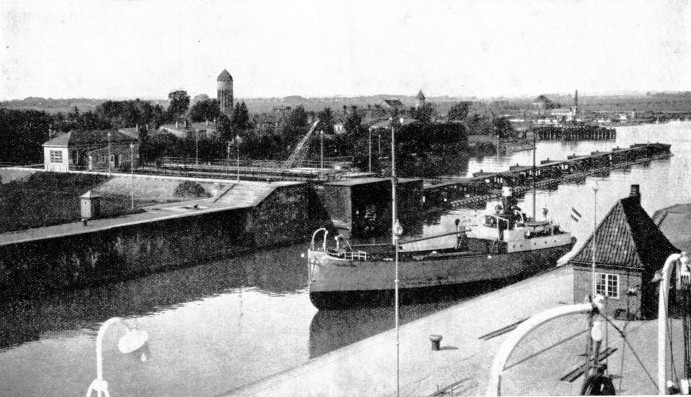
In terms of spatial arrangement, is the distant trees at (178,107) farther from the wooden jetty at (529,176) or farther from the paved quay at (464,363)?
the paved quay at (464,363)

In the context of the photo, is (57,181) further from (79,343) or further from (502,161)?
(502,161)

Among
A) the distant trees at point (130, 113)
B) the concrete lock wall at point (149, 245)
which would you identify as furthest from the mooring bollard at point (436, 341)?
the distant trees at point (130, 113)

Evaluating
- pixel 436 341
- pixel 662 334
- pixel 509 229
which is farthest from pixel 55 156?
pixel 662 334

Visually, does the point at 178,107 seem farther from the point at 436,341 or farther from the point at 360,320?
the point at 436,341

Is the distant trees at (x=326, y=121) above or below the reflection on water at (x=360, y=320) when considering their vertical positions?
above

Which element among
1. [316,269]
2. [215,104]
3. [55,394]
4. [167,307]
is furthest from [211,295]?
[215,104]

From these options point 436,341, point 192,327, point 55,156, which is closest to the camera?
point 436,341

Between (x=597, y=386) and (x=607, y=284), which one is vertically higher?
(x=597, y=386)
